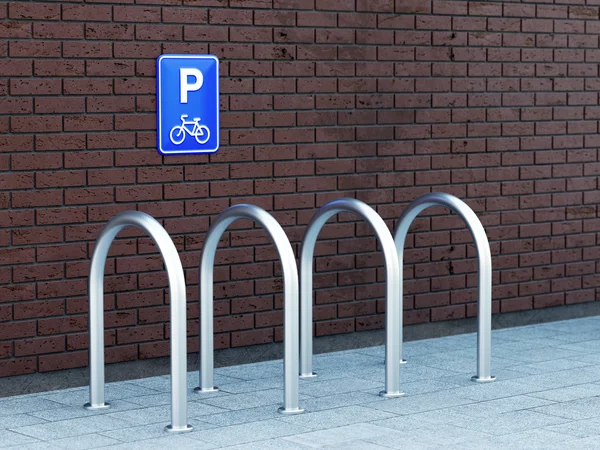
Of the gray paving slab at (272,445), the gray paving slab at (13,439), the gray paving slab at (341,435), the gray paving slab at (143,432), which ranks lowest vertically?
the gray paving slab at (13,439)

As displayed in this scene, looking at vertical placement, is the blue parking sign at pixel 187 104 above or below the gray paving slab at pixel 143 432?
above

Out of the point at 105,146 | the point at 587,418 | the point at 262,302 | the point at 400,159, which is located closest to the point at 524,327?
the point at 400,159

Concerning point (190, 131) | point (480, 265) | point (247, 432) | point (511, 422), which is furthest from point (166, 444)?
point (190, 131)

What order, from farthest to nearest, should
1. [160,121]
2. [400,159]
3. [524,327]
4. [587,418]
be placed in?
1. [524,327]
2. [400,159]
3. [160,121]
4. [587,418]

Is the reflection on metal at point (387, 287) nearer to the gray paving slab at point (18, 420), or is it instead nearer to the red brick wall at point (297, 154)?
the red brick wall at point (297, 154)

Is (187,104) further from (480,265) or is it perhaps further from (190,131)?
(480,265)

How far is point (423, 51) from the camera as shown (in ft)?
25.7

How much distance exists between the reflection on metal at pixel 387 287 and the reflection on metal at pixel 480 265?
1.51 feet

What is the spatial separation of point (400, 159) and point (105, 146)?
6.75 ft

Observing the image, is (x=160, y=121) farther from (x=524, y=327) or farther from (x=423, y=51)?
(x=524, y=327)

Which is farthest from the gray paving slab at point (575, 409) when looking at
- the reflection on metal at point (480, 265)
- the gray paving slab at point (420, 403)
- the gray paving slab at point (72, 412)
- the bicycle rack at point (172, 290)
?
the gray paving slab at point (72, 412)

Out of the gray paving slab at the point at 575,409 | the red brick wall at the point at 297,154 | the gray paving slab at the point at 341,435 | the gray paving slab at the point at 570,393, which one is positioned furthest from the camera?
the red brick wall at the point at 297,154

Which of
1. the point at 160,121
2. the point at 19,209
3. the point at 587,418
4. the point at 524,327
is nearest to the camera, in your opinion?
the point at 587,418

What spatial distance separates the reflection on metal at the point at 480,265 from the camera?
6387 millimetres
